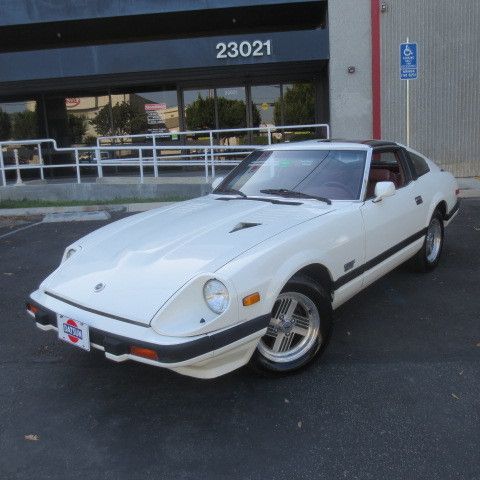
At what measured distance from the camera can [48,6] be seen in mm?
14148

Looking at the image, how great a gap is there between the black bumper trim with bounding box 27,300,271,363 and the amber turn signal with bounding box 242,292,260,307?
3.8 inches

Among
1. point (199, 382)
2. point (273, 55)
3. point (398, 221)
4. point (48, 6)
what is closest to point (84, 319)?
point (199, 382)

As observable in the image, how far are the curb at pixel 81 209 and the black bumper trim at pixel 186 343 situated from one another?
7506 mm

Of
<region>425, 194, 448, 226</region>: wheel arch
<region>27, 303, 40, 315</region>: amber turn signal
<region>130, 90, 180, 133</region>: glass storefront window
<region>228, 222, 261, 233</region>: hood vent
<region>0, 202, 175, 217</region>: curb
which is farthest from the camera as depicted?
<region>130, 90, 180, 133</region>: glass storefront window

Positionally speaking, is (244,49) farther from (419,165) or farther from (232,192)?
(232,192)

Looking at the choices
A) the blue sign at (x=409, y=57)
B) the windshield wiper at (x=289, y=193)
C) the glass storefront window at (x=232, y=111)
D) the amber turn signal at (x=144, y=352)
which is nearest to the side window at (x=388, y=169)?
the windshield wiper at (x=289, y=193)

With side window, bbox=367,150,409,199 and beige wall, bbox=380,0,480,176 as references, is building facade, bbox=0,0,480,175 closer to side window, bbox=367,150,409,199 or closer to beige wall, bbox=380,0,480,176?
beige wall, bbox=380,0,480,176

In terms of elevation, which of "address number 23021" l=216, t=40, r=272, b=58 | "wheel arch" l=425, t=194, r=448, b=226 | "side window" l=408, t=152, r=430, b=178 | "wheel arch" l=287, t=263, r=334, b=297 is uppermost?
"address number 23021" l=216, t=40, r=272, b=58

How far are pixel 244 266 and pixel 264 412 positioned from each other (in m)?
0.84

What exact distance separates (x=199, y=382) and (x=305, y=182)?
1.86 metres

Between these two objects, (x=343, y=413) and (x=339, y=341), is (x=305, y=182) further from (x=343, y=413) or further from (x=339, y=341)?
(x=343, y=413)

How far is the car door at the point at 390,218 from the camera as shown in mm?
4062

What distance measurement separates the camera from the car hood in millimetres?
2967

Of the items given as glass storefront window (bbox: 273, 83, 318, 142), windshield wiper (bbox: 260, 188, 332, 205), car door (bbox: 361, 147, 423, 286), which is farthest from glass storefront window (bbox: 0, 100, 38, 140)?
windshield wiper (bbox: 260, 188, 332, 205)
